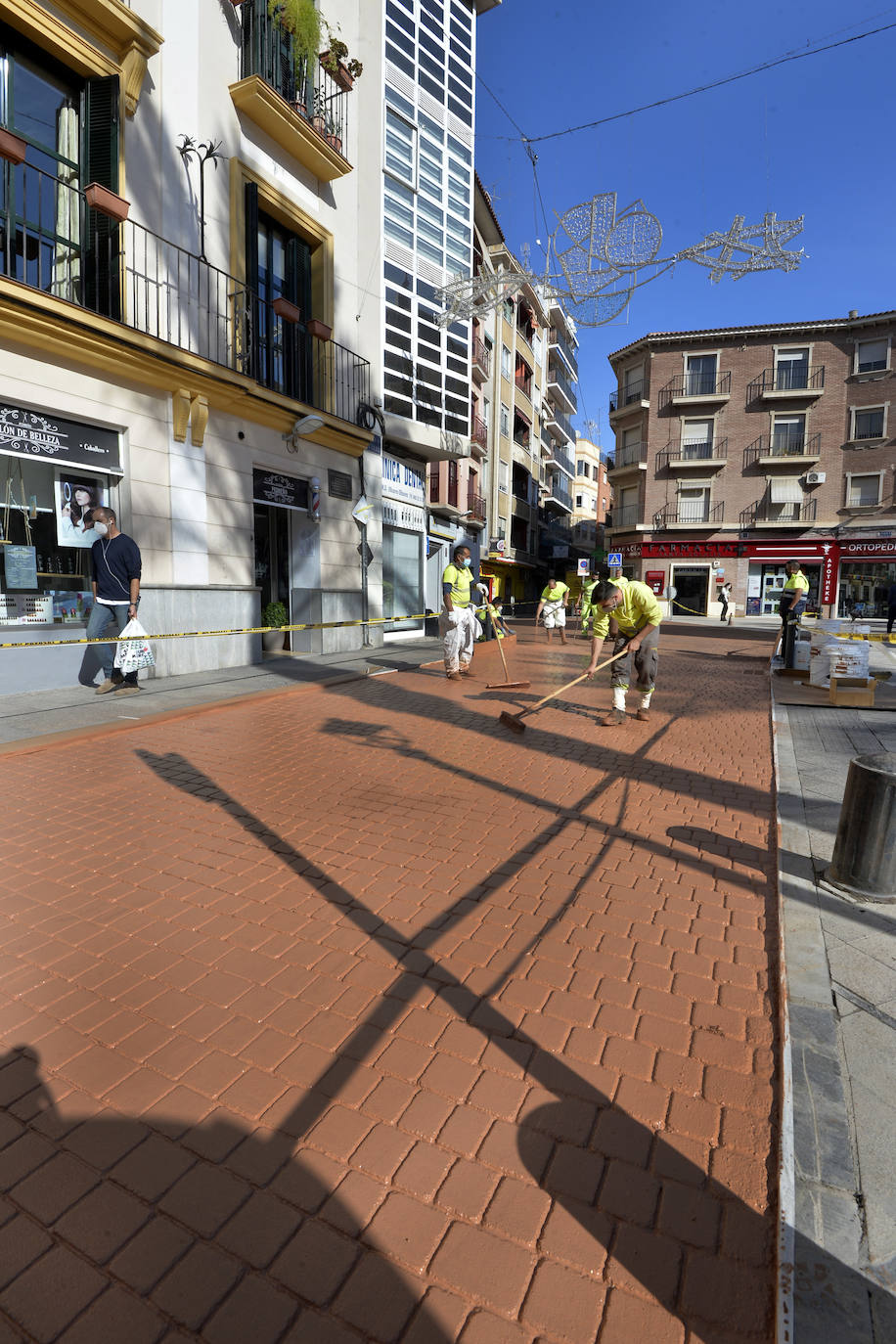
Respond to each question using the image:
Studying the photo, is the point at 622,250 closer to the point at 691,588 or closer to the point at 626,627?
the point at 626,627

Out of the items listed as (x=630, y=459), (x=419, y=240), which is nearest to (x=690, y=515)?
(x=630, y=459)

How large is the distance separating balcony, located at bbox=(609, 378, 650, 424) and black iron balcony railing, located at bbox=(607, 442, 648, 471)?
188cm

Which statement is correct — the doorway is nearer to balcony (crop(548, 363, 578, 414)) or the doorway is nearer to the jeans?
balcony (crop(548, 363, 578, 414))

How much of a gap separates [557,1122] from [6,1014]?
6.20ft

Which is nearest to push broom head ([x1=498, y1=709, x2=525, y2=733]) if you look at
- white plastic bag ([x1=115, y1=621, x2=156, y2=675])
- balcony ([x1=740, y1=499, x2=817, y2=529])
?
white plastic bag ([x1=115, y1=621, x2=156, y2=675])

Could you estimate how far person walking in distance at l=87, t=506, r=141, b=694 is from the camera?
8.09 m

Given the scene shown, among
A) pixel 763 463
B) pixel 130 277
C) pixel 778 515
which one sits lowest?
pixel 130 277

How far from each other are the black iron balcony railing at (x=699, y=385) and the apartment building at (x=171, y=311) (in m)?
28.4

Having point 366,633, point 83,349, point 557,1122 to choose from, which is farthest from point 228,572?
point 557,1122

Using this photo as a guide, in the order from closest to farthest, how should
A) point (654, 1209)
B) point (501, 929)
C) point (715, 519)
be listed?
point (654, 1209), point (501, 929), point (715, 519)

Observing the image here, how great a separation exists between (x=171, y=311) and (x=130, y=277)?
79 cm

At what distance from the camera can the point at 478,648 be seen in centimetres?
1555

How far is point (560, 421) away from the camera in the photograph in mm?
54281

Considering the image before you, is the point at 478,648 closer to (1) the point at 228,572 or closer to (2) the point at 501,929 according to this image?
(1) the point at 228,572
